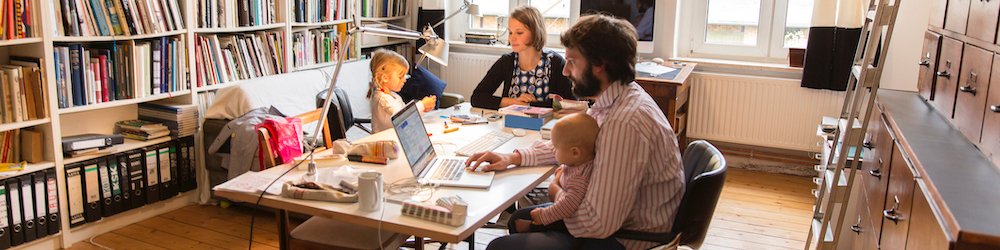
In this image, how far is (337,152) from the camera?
2.73 m

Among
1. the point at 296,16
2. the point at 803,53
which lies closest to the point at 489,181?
the point at 296,16

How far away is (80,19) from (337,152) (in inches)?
62.6

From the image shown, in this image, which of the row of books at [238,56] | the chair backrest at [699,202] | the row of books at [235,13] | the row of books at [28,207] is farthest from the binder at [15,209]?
the chair backrest at [699,202]

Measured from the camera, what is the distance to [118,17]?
3645 millimetres

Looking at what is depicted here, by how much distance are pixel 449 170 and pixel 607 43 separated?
70 cm

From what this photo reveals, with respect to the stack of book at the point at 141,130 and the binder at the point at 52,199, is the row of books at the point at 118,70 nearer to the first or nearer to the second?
the stack of book at the point at 141,130

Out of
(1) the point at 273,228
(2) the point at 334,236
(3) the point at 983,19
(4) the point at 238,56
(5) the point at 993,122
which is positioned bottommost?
(1) the point at 273,228

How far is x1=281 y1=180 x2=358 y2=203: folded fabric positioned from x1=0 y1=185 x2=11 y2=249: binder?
67.6 inches

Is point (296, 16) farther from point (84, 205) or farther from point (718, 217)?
point (718, 217)

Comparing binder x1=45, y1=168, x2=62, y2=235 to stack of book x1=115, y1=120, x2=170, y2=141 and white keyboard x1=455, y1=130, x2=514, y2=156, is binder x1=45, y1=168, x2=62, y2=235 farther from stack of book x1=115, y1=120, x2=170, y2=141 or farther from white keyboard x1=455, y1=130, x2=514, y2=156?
white keyboard x1=455, y1=130, x2=514, y2=156

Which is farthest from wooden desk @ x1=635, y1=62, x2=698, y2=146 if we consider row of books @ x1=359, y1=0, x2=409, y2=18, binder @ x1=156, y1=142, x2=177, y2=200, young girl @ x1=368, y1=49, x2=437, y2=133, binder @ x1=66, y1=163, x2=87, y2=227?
binder @ x1=66, y1=163, x2=87, y2=227

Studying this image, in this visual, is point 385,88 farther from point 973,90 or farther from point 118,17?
point 973,90

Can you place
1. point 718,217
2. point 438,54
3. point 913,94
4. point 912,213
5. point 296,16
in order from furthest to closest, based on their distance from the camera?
1. point 296,16
2. point 718,217
3. point 438,54
4. point 913,94
5. point 912,213

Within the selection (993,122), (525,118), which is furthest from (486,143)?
(993,122)
